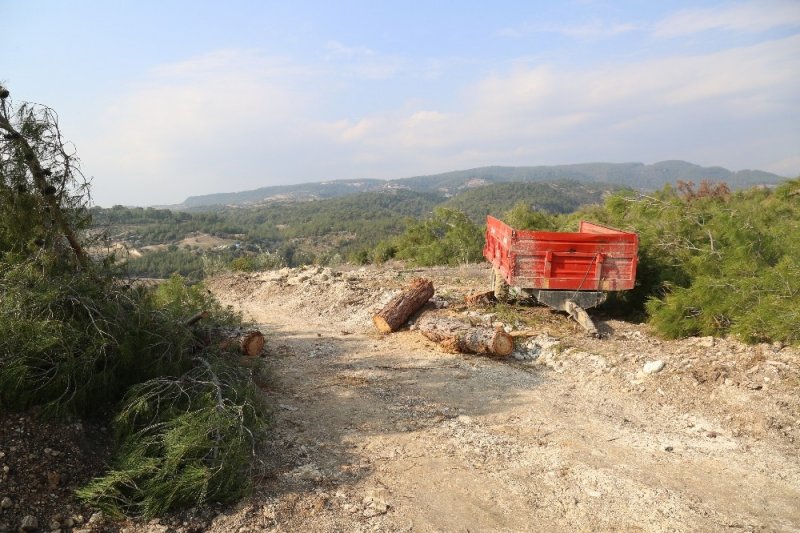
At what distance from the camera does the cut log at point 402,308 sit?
8.14m

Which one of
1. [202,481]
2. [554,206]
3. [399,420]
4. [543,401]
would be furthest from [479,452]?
[554,206]

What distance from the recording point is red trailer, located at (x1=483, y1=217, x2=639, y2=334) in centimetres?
757

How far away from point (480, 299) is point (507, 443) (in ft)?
14.6

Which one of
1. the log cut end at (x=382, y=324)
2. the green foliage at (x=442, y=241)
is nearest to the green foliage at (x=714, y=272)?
the log cut end at (x=382, y=324)

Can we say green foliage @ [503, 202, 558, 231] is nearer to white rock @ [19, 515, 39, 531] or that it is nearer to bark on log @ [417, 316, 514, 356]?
bark on log @ [417, 316, 514, 356]

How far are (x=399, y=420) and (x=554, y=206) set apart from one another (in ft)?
232

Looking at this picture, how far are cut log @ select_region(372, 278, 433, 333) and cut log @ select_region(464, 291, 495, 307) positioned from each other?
2.37ft

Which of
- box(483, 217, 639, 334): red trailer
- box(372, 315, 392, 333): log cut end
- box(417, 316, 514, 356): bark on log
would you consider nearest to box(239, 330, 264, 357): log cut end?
box(372, 315, 392, 333): log cut end

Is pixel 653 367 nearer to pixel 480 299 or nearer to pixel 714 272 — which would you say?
pixel 714 272

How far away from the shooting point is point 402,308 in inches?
326

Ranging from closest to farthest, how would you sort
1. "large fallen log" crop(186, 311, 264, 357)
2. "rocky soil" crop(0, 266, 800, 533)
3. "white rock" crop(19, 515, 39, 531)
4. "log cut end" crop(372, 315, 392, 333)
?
"white rock" crop(19, 515, 39, 531)
"rocky soil" crop(0, 266, 800, 533)
"large fallen log" crop(186, 311, 264, 357)
"log cut end" crop(372, 315, 392, 333)

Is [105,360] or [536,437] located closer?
[105,360]

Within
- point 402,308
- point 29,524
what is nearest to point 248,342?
point 402,308

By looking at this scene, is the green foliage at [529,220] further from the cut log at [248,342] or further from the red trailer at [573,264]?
the cut log at [248,342]
